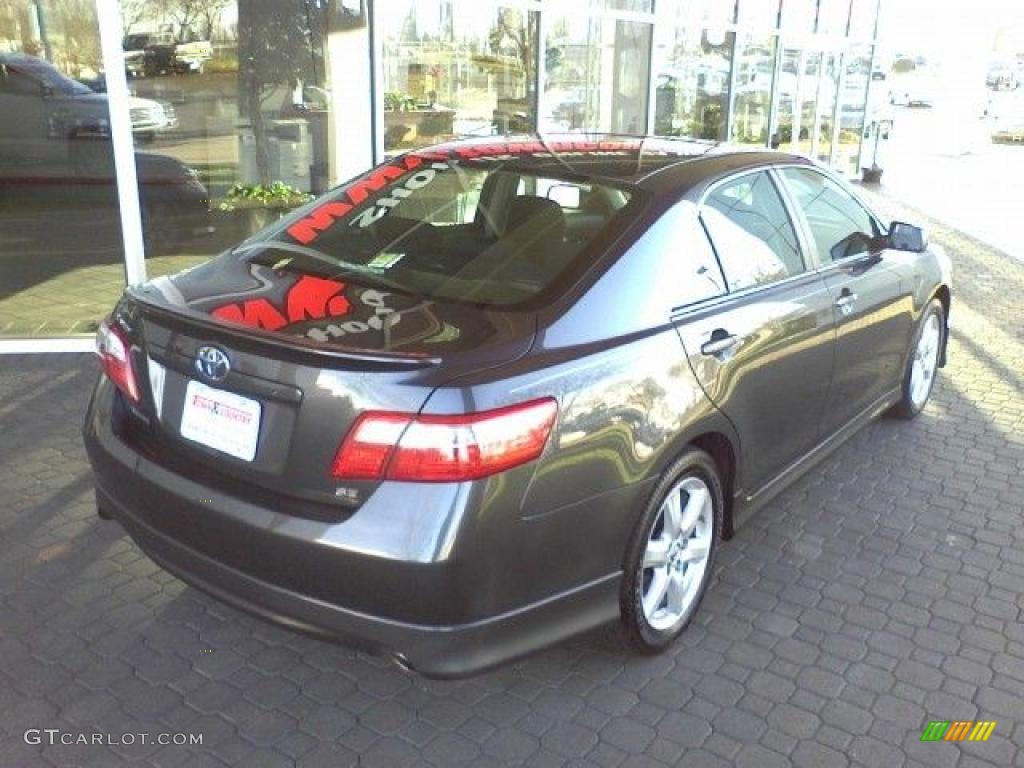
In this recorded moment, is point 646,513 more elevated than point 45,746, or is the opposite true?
point 646,513

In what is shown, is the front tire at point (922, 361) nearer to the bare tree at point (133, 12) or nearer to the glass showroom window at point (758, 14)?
the bare tree at point (133, 12)

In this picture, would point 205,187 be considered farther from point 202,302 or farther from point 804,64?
point 804,64

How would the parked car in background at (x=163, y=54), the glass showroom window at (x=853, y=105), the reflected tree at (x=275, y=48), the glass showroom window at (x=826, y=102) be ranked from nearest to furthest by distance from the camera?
the parked car in background at (x=163, y=54)
the reflected tree at (x=275, y=48)
the glass showroom window at (x=826, y=102)
the glass showroom window at (x=853, y=105)

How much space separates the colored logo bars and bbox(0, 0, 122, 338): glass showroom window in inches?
226

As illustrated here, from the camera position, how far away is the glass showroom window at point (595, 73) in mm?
9500

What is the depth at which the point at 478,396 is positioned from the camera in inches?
88.7

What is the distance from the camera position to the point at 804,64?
15703 millimetres

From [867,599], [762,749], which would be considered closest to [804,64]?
[867,599]

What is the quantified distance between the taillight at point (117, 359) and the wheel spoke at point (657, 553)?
1580 mm

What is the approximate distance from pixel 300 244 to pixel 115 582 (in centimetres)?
139

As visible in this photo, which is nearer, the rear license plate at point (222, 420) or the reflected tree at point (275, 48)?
the rear license plate at point (222, 420)

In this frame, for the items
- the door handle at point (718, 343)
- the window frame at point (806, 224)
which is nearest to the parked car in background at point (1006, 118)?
the window frame at point (806, 224)

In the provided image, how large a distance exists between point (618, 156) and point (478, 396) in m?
1.52

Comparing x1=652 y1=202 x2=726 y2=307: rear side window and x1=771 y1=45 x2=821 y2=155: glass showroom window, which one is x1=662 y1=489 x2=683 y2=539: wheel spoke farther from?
x1=771 y1=45 x2=821 y2=155: glass showroom window
